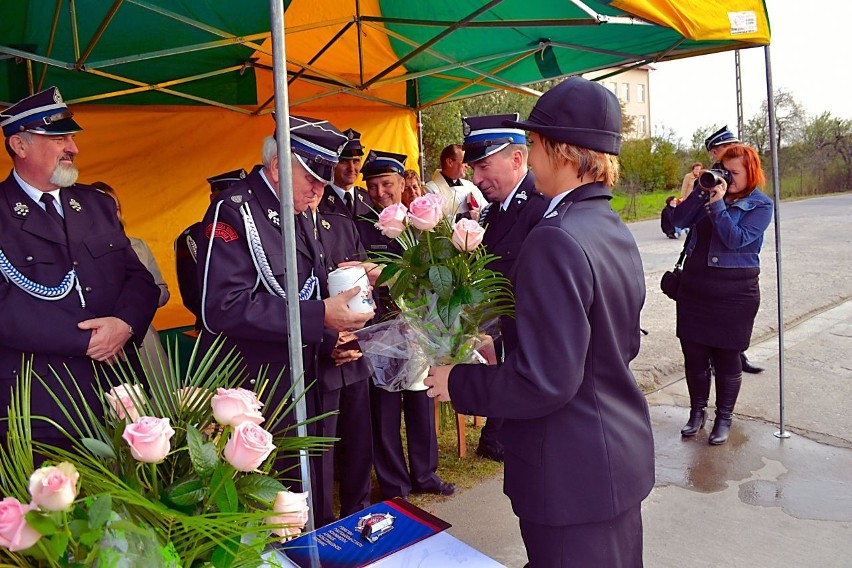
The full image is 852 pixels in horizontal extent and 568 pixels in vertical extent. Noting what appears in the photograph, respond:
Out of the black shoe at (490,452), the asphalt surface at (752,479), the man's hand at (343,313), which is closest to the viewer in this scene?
the man's hand at (343,313)

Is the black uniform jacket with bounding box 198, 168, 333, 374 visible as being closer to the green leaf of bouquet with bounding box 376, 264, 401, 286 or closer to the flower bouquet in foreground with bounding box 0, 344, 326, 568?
the green leaf of bouquet with bounding box 376, 264, 401, 286

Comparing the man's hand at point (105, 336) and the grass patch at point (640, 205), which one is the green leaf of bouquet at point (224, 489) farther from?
the grass patch at point (640, 205)

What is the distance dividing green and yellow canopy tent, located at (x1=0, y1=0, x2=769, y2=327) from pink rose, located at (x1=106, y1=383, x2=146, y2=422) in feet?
8.89

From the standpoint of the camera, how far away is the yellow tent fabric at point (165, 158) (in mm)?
4738

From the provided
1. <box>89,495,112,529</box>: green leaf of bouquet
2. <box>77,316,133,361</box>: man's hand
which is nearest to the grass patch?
<box>77,316,133,361</box>: man's hand

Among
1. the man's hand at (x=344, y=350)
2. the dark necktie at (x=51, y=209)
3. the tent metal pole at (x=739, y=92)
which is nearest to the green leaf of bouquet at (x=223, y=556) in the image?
the man's hand at (x=344, y=350)

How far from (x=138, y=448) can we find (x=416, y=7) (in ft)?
15.0

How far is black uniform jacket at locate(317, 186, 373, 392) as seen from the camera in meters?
2.86

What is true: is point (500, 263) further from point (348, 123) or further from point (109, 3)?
point (348, 123)

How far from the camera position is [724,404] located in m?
4.37

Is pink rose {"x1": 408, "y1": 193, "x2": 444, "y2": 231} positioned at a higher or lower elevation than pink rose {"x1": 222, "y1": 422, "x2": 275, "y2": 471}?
higher

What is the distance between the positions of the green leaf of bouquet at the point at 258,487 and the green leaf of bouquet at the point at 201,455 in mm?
69

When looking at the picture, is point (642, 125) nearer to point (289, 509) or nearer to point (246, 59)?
point (246, 59)

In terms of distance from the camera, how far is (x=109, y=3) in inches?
146
